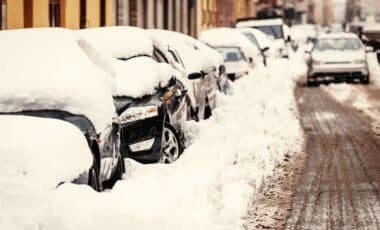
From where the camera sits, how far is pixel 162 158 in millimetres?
10430

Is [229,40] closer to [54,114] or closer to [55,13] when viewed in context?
[55,13]

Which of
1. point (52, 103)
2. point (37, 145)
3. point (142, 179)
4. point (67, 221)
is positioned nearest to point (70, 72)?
point (52, 103)

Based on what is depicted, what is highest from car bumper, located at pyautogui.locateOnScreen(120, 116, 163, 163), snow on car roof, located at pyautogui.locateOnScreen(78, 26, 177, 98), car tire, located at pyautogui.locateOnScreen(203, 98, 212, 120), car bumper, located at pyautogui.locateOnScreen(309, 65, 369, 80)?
snow on car roof, located at pyautogui.locateOnScreen(78, 26, 177, 98)

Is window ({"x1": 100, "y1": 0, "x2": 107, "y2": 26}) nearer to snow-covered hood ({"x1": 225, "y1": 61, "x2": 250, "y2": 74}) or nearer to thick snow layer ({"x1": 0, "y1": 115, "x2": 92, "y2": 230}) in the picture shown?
snow-covered hood ({"x1": 225, "y1": 61, "x2": 250, "y2": 74})

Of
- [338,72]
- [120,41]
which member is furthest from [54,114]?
[338,72]

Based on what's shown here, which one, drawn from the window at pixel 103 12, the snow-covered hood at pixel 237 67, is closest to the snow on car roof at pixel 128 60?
the snow-covered hood at pixel 237 67

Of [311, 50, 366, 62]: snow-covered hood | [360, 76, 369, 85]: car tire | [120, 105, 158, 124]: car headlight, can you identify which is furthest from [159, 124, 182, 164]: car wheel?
[360, 76, 369, 85]: car tire

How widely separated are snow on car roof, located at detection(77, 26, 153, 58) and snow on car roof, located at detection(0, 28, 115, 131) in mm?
1634

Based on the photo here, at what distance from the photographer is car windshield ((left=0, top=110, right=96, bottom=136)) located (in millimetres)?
8023

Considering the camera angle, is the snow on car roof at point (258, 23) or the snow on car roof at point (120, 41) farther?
the snow on car roof at point (258, 23)

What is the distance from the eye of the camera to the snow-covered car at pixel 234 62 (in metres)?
26.0

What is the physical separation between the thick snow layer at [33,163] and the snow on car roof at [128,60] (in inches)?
101

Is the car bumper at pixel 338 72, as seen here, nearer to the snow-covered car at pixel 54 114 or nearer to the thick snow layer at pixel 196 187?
the thick snow layer at pixel 196 187

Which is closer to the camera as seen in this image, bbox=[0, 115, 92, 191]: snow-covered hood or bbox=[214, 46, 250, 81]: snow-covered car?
bbox=[0, 115, 92, 191]: snow-covered hood
